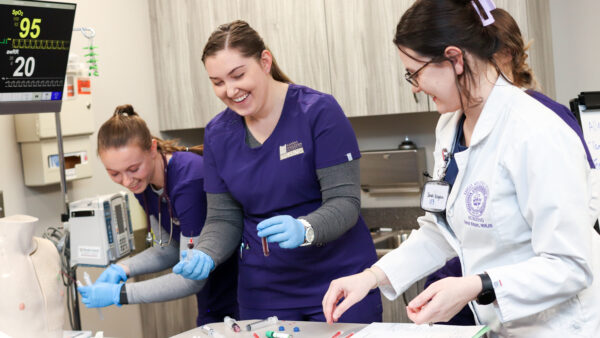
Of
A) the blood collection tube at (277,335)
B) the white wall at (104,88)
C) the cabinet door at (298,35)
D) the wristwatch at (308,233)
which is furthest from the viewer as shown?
the cabinet door at (298,35)

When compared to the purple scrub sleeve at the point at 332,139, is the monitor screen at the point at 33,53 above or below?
above

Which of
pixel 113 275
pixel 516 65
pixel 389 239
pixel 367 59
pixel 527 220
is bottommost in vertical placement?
pixel 389 239

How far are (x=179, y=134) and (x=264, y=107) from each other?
200 centimetres

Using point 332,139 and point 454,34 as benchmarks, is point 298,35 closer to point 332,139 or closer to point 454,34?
point 332,139

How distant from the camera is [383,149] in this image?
3.59 m

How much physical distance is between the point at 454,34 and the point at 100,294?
125cm

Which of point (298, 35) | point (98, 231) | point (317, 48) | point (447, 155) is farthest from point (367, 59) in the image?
point (447, 155)

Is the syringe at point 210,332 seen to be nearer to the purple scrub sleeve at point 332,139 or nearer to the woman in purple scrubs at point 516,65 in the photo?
the purple scrub sleeve at point 332,139

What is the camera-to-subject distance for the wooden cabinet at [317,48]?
3.12 m

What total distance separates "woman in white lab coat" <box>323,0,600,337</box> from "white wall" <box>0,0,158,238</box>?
1.86m

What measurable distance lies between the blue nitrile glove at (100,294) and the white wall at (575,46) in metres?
2.29

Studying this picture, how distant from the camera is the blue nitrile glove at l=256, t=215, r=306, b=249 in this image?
→ 67.9 inches

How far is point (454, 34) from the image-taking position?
141 cm

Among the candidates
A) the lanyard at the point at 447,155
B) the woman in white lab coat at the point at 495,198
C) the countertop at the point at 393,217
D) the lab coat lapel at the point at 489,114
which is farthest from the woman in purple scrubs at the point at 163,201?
the countertop at the point at 393,217
